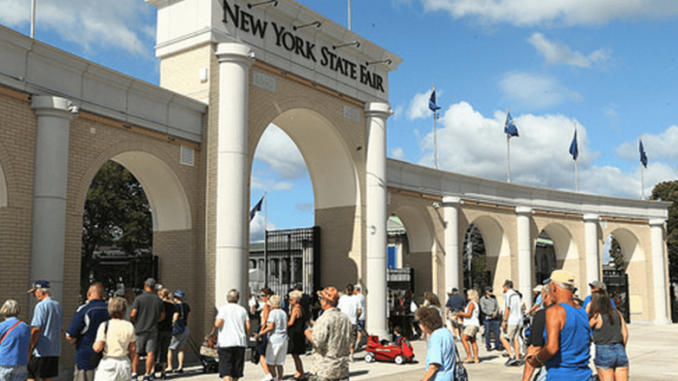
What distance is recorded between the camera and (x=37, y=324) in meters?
8.42

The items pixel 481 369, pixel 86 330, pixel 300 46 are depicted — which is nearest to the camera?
pixel 86 330

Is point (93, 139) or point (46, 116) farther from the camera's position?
point (93, 139)

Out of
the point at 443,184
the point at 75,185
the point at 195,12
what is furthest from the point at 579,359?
the point at 443,184

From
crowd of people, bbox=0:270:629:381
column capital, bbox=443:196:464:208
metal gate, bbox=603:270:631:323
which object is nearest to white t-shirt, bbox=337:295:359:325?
crowd of people, bbox=0:270:629:381

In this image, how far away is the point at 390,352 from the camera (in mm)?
14492

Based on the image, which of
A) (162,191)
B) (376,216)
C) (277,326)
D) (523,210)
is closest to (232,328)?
(277,326)

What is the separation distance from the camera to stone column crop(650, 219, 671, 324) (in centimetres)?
3158

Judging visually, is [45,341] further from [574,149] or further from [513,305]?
[574,149]

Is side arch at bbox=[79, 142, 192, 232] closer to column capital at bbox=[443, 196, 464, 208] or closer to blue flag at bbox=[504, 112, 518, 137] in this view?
column capital at bbox=[443, 196, 464, 208]

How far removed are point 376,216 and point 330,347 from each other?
12.1 metres

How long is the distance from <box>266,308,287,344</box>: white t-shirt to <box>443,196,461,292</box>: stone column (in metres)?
14.6

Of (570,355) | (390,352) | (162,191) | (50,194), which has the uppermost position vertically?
(162,191)

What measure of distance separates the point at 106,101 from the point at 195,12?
3205mm

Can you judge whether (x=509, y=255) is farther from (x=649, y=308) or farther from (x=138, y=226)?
(x=138, y=226)
